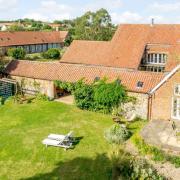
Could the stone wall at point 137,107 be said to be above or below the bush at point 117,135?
above

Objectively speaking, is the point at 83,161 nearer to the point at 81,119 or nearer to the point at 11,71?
the point at 81,119

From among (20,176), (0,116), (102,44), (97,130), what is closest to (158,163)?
(97,130)

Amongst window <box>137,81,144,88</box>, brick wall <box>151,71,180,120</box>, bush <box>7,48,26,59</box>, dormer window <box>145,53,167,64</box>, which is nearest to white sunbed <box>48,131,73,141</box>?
brick wall <box>151,71,180,120</box>

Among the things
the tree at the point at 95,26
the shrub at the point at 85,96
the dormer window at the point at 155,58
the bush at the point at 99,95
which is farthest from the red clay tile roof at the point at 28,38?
the bush at the point at 99,95

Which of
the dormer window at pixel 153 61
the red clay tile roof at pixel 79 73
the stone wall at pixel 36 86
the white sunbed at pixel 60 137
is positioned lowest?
the white sunbed at pixel 60 137

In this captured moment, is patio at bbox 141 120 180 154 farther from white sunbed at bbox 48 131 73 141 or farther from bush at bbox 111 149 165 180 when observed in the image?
white sunbed at bbox 48 131 73 141

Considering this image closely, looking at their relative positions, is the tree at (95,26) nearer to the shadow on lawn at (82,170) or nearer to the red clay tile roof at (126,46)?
the red clay tile roof at (126,46)
